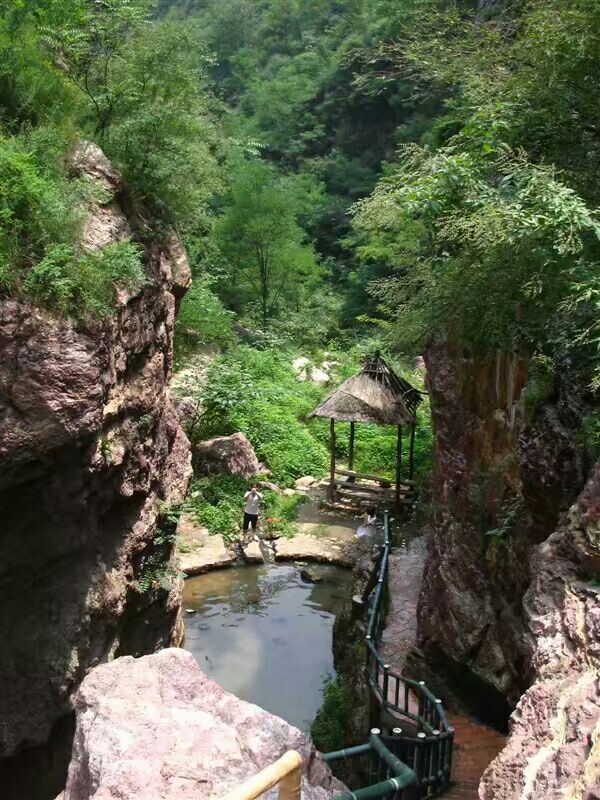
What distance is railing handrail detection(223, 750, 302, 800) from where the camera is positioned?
266cm

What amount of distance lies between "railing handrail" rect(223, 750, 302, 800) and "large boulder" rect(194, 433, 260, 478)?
1431cm

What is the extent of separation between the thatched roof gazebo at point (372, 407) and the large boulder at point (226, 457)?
218 cm

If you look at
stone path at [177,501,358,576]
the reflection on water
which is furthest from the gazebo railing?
stone path at [177,501,358,576]

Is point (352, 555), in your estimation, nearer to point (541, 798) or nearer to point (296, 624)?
point (296, 624)

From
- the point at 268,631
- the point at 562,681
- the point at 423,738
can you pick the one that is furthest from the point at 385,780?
the point at 268,631

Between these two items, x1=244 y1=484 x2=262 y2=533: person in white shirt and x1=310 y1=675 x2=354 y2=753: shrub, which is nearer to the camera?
x1=310 y1=675 x2=354 y2=753: shrub

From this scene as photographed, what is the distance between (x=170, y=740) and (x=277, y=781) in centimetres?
99

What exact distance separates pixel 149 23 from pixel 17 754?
10.3 meters

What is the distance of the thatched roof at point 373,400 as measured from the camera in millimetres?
15445

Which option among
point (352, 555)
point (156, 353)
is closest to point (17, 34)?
point (156, 353)

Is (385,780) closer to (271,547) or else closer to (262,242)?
(271,547)

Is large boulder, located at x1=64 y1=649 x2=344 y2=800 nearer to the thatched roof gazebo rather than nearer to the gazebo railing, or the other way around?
the gazebo railing

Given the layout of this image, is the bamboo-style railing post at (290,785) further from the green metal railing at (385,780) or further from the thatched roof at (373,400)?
the thatched roof at (373,400)

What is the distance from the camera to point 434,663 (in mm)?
8594
